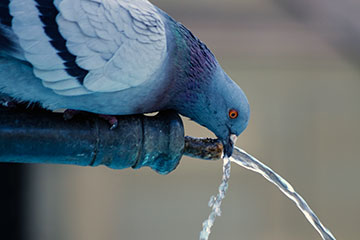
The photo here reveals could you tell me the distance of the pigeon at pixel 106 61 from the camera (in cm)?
127

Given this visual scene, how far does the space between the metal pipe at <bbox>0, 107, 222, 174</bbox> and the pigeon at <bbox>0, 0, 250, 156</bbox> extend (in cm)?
5

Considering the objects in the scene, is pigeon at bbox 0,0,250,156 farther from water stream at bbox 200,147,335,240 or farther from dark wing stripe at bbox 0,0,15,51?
water stream at bbox 200,147,335,240

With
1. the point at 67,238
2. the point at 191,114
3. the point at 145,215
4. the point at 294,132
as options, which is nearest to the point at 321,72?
the point at 294,132

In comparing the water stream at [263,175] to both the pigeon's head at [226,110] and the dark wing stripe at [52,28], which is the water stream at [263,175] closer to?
the pigeon's head at [226,110]

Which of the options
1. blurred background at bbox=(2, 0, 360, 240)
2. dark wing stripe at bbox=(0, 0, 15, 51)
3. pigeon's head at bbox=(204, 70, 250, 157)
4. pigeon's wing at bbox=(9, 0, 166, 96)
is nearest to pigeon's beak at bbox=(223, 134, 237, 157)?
pigeon's head at bbox=(204, 70, 250, 157)

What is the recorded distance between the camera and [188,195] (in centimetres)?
379

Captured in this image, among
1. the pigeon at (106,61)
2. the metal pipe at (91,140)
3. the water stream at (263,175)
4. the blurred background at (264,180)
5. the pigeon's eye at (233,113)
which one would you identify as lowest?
the blurred background at (264,180)

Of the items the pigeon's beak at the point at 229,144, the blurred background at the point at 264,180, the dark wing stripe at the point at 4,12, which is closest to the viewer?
the dark wing stripe at the point at 4,12

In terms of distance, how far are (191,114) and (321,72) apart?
8.37ft

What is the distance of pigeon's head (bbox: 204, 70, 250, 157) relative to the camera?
1.52 metres

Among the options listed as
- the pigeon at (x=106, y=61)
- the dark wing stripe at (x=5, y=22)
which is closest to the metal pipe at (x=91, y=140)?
the pigeon at (x=106, y=61)

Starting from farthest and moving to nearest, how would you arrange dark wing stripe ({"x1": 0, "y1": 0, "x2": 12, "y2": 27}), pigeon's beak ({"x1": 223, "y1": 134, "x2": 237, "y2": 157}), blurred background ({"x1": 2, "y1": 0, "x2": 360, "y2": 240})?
blurred background ({"x1": 2, "y1": 0, "x2": 360, "y2": 240})
pigeon's beak ({"x1": 223, "y1": 134, "x2": 237, "y2": 157})
dark wing stripe ({"x1": 0, "y1": 0, "x2": 12, "y2": 27})

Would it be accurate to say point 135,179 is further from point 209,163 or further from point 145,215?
point 209,163

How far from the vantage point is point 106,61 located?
1323 mm
